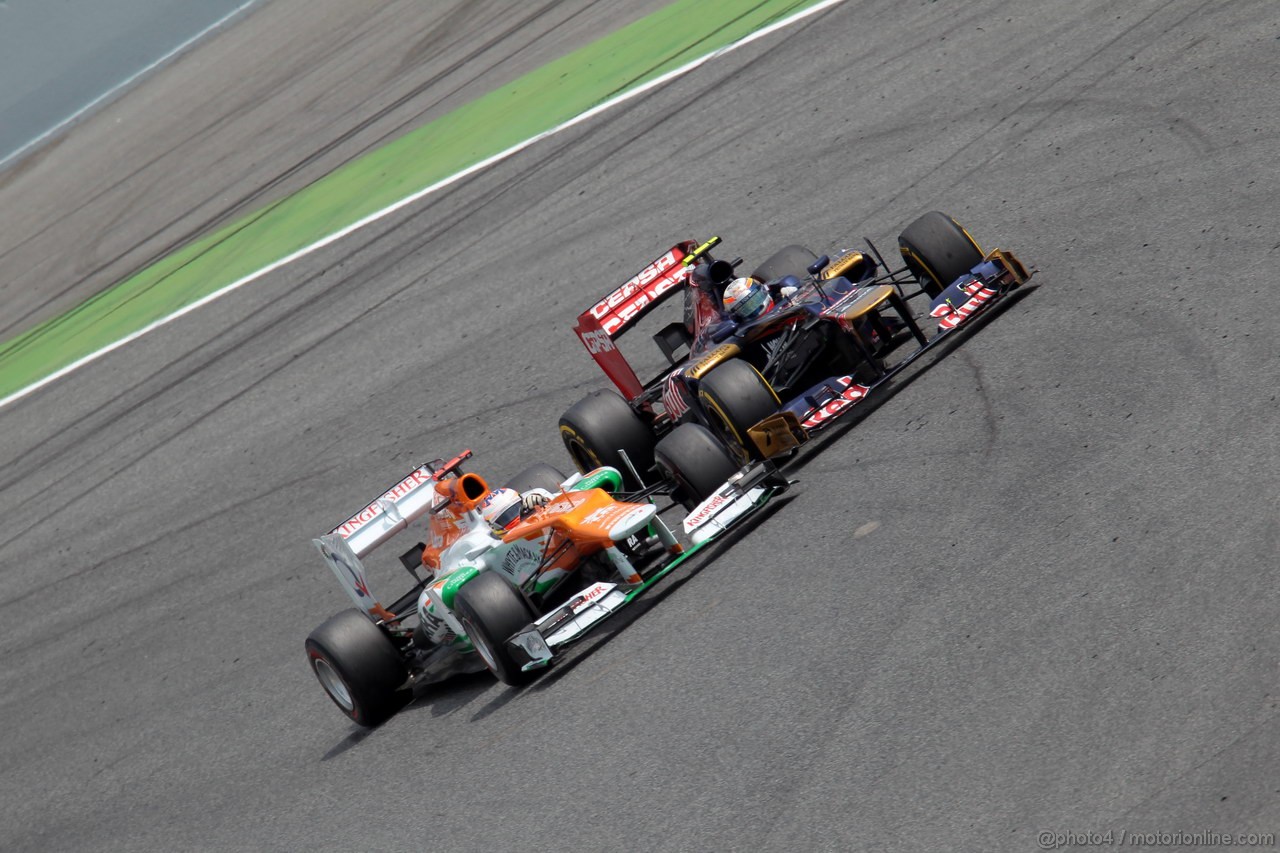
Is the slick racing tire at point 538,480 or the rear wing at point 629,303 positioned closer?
the slick racing tire at point 538,480

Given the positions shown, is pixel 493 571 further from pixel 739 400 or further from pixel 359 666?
pixel 739 400

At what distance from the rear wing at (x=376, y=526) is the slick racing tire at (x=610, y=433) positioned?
1018 millimetres

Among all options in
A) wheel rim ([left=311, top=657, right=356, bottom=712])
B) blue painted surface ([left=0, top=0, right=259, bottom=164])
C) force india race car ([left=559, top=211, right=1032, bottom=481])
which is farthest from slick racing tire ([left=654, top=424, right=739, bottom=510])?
blue painted surface ([left=0, top=0, right=259, bottom=164])

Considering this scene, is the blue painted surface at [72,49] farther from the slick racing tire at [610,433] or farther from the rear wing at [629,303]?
the slick racing tire at [610,433]

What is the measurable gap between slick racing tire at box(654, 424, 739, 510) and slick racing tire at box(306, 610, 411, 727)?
2278 mm

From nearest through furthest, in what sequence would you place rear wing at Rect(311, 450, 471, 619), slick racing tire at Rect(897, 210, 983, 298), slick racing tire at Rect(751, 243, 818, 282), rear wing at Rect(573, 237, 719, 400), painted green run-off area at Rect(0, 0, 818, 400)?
rear wing at Rect(311, 450, 471, 619) < slick racing tire at Rect(897, 210, 983, 298) < rear wing at Rect(573, 237, 719, 400) < slick racing tire at Rect(751, 243, 818, 282) < painted green run-off area at Rect(0, 0, 818, 400)

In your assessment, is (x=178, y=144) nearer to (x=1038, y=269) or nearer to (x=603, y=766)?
(x=1038, y=269)

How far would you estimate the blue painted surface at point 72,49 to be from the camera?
32.8m

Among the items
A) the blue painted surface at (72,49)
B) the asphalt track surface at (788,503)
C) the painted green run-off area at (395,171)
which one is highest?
the blue painted surface at (72,49)

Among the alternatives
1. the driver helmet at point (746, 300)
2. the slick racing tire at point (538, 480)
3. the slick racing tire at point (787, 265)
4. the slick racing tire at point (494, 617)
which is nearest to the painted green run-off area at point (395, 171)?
the slick racing tire at point (787, 265)

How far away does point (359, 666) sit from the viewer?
971cm

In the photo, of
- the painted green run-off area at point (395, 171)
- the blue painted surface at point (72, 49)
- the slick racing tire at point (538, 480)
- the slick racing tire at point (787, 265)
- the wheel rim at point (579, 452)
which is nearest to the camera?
the slick racing tire at point (538, 480)

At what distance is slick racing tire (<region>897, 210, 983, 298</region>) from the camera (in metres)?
10.7

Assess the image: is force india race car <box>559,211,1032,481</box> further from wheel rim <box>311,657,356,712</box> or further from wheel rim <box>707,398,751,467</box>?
wheel rim <box>311,657,356,712</box>
